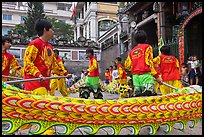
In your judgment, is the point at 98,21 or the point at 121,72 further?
the point at 98,21

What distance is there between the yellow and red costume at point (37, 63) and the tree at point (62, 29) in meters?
36.2

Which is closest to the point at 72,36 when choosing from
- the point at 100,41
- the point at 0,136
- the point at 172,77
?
the point at 100,41

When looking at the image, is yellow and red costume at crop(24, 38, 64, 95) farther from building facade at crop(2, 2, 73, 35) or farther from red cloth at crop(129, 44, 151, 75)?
building facade at crop(2, 2, 73, 35)

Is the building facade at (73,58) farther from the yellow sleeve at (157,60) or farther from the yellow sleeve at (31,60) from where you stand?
the yellow sleeve at (31,60)

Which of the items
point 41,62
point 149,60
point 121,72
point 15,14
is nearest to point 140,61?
point 149,60

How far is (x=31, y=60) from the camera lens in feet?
12.0

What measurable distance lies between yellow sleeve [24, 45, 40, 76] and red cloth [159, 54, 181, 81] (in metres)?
3.12

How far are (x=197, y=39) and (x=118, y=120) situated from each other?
418 inches

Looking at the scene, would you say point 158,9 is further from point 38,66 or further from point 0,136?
point 0,136

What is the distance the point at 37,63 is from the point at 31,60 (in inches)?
4.8

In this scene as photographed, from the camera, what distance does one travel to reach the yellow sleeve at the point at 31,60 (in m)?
3.58

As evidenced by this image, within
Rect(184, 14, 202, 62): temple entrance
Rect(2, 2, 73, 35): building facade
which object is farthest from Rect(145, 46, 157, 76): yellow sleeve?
Rect(2, 2, 73, 35): building facade

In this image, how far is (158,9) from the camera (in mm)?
15000

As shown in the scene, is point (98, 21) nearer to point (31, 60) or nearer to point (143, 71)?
point (143, 71)
